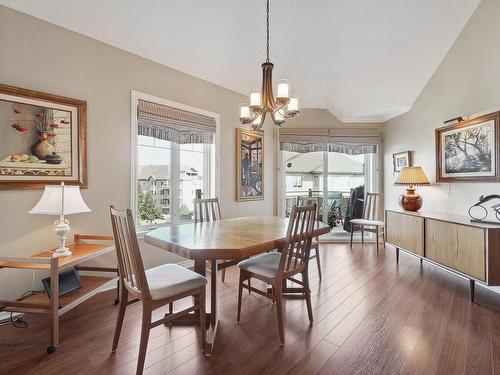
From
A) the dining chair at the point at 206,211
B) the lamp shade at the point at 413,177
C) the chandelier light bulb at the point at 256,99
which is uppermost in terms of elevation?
the chandelier light bulb at the point at 256,99

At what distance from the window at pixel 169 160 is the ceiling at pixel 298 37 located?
63 centimetres

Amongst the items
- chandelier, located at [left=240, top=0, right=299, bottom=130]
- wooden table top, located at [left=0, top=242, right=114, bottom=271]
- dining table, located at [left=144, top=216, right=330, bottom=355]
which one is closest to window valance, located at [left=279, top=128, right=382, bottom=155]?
chandelier, located at [left=240, top=0, right=299, bottom=130]

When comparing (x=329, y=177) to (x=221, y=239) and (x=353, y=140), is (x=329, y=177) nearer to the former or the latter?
(x=353, y=140)

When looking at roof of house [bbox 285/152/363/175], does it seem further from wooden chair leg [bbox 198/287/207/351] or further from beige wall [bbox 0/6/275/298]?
wooden chair leg [bbox 198/287/207/351]

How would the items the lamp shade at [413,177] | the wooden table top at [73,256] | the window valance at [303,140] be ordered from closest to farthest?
the wooden table top at [73,256] < the lamp shade at [413,177] < the window valance at [303,140]

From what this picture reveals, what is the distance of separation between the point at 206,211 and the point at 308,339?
173cm

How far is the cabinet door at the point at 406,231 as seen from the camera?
3.22 meters

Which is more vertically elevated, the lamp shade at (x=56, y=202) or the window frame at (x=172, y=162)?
the window frame at (x=172, y=162)

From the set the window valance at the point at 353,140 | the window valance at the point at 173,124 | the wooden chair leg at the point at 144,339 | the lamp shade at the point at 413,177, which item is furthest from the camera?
the window valance at the point at 353,140

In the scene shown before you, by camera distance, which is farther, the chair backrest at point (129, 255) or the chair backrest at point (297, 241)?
the chair backrest at point (297, 241)

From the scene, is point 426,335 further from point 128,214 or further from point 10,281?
point 10,281

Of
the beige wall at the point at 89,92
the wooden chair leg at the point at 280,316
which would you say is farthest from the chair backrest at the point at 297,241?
the beige wall at the point at 89,92

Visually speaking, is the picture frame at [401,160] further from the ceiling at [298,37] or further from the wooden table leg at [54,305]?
the wooden table leg at [54,305]

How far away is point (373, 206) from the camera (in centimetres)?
464
